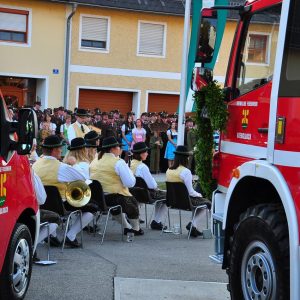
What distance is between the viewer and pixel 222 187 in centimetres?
625

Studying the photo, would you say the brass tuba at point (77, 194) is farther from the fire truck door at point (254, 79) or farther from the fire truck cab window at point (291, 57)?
the fire truck cab window at point (291, 57)

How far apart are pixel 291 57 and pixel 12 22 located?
2352cm

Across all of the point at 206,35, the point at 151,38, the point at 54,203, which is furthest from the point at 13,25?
the point at 206,35

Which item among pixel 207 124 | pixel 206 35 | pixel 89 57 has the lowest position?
pixel 207 124

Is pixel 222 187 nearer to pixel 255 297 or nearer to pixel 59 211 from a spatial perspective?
pixel 255 297

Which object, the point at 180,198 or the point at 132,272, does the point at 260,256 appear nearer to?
the point at 132,272

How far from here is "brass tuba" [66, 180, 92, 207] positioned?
28.3 ft

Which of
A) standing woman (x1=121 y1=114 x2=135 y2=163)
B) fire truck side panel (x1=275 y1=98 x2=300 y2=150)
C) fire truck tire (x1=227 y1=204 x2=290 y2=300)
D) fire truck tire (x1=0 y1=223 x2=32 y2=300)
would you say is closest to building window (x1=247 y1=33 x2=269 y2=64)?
fire truck side panel (x1=275 y1=98 x2=300 y2=150)

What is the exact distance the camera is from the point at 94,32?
93.1ft

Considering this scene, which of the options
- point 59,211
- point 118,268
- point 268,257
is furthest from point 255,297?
point 59,211

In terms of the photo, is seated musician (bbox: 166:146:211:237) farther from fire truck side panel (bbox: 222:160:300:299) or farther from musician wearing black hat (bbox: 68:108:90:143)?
musician wearing black hat (bbox: 68:108:90:143)

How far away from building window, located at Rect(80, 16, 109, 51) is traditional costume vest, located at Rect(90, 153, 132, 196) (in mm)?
19224

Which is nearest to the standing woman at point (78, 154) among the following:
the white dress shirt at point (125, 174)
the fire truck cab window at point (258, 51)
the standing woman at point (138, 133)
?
the white dress shirt at point (125, 174)

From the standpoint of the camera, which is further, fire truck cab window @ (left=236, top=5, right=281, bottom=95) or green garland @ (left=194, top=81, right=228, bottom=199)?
green garland @ (left=194, top=81, right=228, bottom=199)
